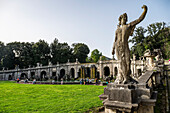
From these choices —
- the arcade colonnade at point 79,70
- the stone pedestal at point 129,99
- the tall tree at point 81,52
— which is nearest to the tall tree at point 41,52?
the arcade colonnade at point 79,70

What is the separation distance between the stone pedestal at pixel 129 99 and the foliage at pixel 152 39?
33.5m

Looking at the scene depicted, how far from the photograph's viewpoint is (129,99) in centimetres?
287

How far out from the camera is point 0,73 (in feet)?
156

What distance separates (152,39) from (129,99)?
124 ft

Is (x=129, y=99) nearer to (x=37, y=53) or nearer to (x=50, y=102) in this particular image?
(x=50, y=102)

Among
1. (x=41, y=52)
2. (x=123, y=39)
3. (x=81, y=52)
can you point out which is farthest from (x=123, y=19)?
(x=41, y=52)

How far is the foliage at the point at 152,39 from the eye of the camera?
110 feet

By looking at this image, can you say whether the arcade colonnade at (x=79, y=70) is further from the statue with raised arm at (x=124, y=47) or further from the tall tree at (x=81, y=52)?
the statue with raised arm at (x=124, y=47)

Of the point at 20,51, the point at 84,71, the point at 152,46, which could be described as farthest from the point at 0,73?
the point at 152,46

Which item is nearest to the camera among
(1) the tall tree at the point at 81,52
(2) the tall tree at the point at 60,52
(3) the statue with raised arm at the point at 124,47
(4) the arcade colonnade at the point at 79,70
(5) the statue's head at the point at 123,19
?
(3) the statue with raised arm at the point at 124,47

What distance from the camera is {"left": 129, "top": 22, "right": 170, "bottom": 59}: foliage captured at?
1317 inches

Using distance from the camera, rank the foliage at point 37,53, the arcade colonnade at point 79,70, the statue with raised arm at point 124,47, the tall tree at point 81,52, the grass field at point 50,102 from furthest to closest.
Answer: the tall tree at point 81,52 → the foliage at point 37,53 → the arcade colonnade at point 79,70 → the grass field at point 50,102 → the statue with raised arm at point 124,47

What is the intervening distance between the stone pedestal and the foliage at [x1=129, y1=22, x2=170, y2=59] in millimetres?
33487

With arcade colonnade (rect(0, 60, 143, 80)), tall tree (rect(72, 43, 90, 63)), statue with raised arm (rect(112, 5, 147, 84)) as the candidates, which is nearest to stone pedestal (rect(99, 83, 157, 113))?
statue with raised arm (rect(112, 5, 147, 84))
